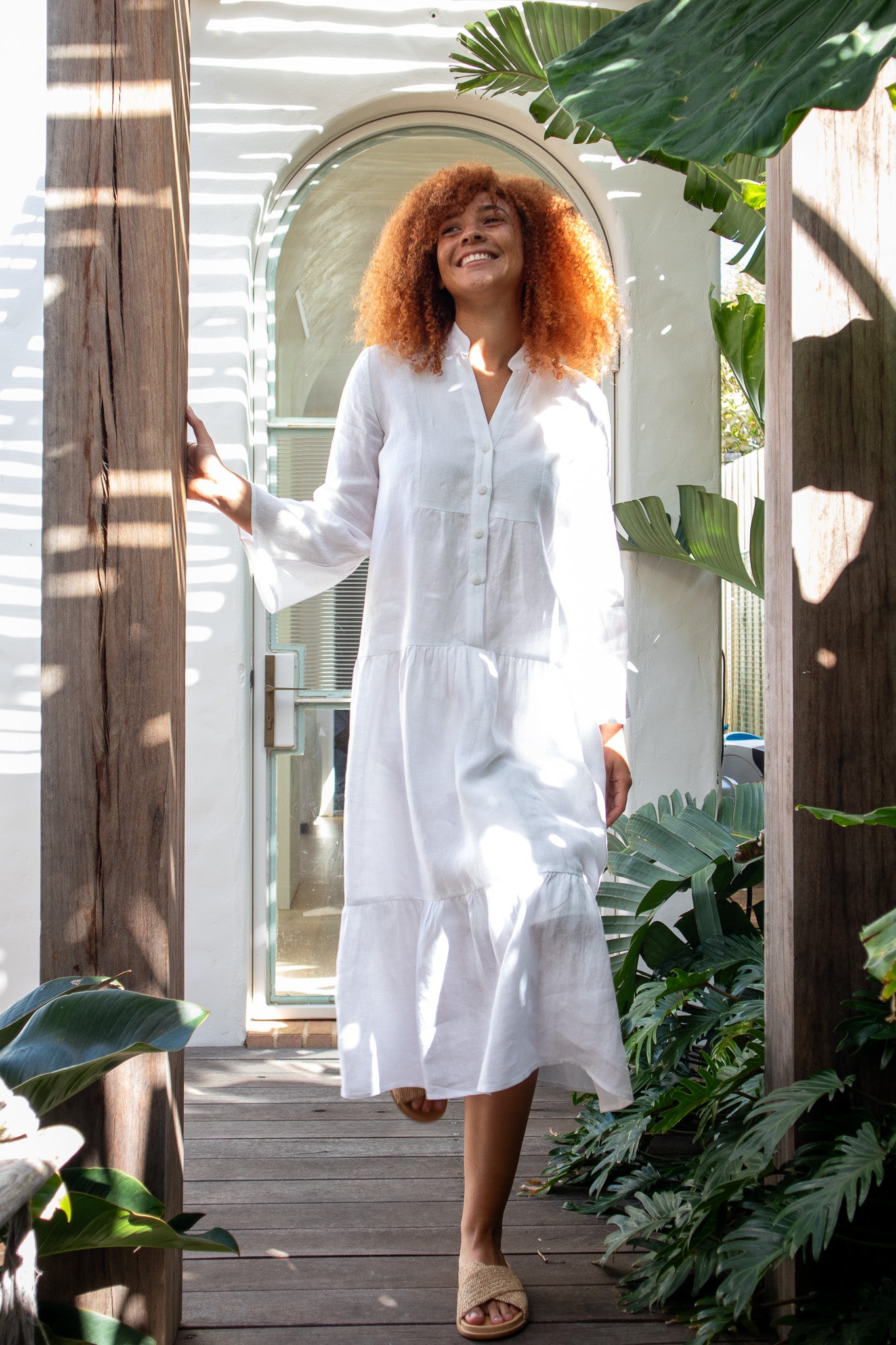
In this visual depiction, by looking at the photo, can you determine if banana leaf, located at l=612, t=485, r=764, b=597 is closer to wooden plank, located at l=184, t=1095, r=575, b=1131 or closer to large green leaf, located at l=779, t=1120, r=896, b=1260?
wooden plank, located at l=184, t=1095, r=575, b=1131

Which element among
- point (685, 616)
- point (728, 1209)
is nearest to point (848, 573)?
point (728, 1209)

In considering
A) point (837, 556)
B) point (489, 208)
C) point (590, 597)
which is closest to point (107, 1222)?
point (590, 597)

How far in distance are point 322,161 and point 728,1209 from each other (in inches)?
124

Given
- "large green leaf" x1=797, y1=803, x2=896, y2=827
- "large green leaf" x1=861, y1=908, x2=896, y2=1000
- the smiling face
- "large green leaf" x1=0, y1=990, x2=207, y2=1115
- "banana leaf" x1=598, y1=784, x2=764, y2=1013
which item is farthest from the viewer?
"banana leaf" x1=598, y1=784, x2=764, y2=1013

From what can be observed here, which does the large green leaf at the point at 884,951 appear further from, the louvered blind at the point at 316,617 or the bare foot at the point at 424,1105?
the louvered blind at the point at 316,617

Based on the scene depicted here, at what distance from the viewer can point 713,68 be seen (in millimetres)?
1258

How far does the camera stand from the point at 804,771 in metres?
1.82

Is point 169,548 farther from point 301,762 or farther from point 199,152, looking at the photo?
point 199,152

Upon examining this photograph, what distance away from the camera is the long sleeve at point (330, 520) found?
2.04 m

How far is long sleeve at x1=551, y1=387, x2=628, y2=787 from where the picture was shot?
6.93ft

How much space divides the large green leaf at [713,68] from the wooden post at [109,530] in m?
0.71

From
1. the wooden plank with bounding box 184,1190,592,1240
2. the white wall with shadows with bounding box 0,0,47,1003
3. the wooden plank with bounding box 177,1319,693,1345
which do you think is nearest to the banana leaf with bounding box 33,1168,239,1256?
the wooden plank with bounding box 177,1319,693,1345

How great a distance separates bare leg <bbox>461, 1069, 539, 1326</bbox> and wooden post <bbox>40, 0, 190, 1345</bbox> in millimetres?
540

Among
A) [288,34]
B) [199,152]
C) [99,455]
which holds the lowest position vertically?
[99,455]
